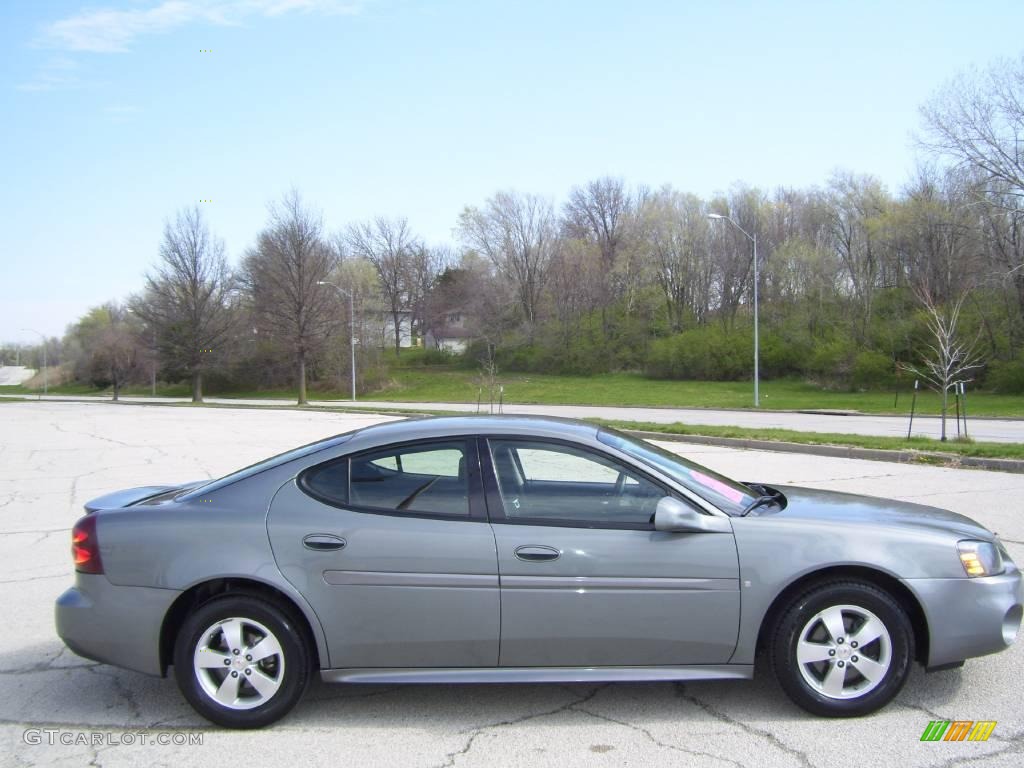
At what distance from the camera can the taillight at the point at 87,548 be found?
397 centimetres

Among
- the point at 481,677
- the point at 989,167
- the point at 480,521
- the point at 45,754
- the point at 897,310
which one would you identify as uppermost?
the point at 989,167

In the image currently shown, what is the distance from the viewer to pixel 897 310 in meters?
46.4

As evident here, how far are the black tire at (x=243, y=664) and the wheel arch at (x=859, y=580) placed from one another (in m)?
2.21

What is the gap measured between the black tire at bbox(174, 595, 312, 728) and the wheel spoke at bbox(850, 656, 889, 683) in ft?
8.56

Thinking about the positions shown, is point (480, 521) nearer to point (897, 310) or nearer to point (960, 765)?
point (960, 765)

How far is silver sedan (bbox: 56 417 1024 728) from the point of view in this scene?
3779 millimetres

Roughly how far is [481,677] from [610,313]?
2369 inches

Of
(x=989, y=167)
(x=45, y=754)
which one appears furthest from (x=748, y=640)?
(x=989, y=167)

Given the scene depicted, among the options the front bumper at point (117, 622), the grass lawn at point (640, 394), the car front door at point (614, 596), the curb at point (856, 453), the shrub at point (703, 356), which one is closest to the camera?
the car front door at point (614, 596)

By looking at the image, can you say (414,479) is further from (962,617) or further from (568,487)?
(962,617)

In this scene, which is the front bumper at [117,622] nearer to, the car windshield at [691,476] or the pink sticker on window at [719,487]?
the car windshield at [691,476]

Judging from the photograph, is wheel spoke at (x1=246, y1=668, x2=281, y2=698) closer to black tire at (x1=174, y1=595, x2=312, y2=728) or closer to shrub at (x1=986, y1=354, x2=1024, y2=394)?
black tire at (x1=174, y1=595, x2=312, y2=728)

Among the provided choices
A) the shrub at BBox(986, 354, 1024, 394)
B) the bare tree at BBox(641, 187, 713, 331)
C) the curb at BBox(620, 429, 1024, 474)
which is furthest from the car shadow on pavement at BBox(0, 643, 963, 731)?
the bare tree at BBox(641, 187, 713, 331)

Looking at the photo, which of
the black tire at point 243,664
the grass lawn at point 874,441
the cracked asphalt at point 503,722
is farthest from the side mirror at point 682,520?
the grass lawn at point 874,441
